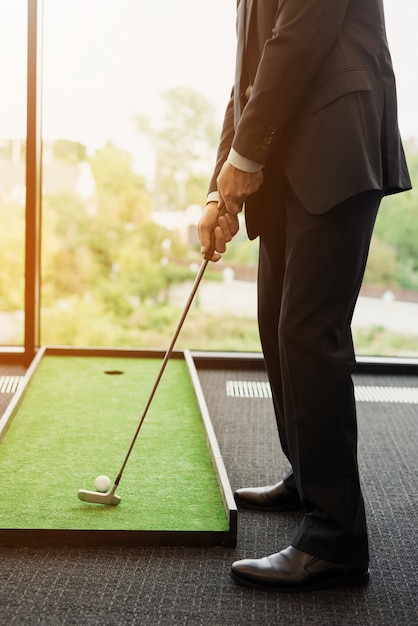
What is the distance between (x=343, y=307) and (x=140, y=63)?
98.7 inches

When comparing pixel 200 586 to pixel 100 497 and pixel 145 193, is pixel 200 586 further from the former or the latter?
pixel 145 193

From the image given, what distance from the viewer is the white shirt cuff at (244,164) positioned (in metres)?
1.77

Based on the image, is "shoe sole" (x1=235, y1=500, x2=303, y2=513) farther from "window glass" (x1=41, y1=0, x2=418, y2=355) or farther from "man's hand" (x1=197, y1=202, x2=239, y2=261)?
"window glass" (x1=41, y1=0, x2=418, y2=355)

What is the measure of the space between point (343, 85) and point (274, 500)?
1136mm

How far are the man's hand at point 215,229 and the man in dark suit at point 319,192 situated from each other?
94 millimetres

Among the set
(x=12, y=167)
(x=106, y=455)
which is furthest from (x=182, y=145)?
(x=106, y=455)

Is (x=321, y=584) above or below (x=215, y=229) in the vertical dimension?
below

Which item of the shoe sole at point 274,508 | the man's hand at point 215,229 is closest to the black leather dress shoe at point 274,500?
the shoe sole at point 274,508

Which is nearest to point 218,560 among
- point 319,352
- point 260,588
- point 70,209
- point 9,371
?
point 260,588

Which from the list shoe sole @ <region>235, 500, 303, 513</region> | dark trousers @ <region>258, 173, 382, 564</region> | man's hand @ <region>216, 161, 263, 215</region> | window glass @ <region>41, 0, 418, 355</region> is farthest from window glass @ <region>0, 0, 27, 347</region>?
dark trousers @ <region>258, 173, 382, 564</region>

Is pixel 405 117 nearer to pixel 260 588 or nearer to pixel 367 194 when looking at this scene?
pixel 367 194

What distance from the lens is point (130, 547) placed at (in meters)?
1.94

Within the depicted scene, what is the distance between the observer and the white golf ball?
2.13m

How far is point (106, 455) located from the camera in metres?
2.49
